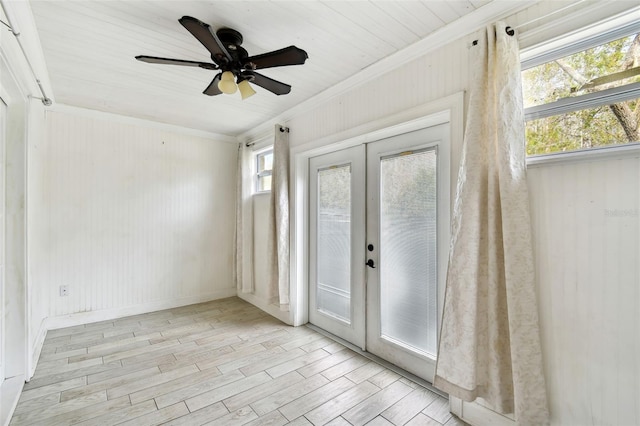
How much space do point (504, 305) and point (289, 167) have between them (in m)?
2.52

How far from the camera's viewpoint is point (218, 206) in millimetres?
4418

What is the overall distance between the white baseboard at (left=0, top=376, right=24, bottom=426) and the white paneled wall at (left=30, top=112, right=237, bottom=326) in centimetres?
117

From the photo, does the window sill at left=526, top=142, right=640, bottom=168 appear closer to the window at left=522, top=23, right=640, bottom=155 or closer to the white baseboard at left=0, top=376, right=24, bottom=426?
the window at left=522, top=23, right=640, bottom=155

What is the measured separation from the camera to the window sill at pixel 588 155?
1.29 metres

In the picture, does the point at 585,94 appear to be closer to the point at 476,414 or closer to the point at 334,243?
the point at 476,414

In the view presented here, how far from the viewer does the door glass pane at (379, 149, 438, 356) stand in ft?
7.20

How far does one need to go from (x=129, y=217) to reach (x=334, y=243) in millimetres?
2708

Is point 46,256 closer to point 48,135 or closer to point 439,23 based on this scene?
point 48,135

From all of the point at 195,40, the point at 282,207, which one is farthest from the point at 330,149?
the point at 195,40

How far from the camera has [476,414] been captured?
178 cm

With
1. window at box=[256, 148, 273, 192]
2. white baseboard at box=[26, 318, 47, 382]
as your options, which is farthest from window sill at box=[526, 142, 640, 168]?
white baseboard at box=[26, 318, 47, 382]

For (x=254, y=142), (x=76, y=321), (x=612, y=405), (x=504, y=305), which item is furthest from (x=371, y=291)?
(x=76, y=321)

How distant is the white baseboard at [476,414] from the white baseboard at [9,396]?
279cm

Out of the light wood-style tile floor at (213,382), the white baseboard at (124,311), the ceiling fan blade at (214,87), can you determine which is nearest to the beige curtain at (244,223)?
the white baseboard at (124,311)
